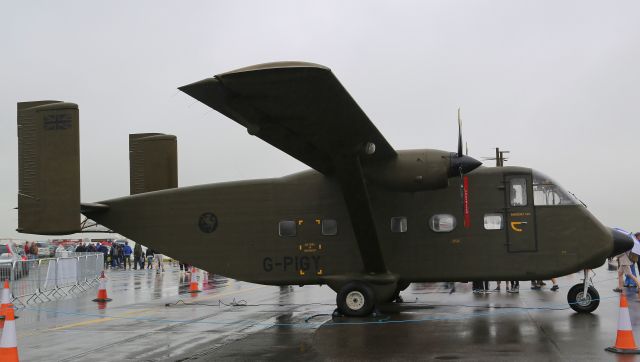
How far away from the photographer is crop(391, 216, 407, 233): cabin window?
13.6 m

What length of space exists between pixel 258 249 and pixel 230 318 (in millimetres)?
1755

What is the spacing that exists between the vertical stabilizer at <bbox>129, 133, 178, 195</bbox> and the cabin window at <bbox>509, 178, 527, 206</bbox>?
9.46 meters

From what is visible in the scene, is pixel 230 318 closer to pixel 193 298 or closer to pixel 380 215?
pixel 380 215

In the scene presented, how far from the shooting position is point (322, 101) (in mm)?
9742

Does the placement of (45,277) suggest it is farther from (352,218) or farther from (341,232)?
(352,218)

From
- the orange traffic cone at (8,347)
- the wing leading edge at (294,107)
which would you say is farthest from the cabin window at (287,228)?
the orange traffic cone at (8,347)

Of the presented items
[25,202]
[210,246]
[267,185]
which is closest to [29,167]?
[25,202]

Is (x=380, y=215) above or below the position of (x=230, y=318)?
above

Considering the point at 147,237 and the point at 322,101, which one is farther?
the point at 147,237

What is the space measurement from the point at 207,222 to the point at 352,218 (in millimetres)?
3994

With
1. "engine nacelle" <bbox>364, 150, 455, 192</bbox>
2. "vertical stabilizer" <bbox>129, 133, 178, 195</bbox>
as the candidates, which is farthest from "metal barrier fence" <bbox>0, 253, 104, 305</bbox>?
"engine nacelle" <bbox>364, 150, 455, 192</bbox>

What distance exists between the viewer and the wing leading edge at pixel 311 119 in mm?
8922

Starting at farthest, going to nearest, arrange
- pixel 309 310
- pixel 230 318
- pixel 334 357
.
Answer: pixel 309 310, pixel 230 318, pixel 334 357

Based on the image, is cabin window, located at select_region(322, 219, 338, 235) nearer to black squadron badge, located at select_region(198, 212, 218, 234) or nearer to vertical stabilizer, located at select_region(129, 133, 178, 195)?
black squadron badge, located at select_region(198, 212, 218, 234)
